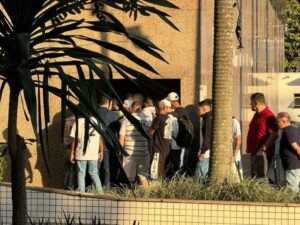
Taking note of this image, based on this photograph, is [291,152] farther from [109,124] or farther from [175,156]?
[109,124]

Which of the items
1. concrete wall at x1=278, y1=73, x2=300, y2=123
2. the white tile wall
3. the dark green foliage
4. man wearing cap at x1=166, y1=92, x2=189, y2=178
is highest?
the dark green foliage

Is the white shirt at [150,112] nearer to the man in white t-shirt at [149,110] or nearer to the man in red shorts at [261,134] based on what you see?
the man in white t-shirt at [149,110]

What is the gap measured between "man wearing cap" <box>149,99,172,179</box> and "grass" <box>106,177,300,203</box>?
2.51 metres

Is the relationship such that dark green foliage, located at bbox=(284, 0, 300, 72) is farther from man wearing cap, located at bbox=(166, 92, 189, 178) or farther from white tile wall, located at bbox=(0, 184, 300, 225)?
white tile wall, located at bbox=(0, 184, 300, 225)

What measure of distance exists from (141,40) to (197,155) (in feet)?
28.4

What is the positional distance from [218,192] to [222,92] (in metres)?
1.35

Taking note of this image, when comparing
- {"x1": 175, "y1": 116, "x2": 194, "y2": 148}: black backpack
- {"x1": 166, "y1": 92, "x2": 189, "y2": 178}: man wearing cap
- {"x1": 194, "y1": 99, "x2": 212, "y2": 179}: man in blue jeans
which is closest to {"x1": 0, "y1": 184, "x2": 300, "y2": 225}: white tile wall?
{"x1": 194, "y1": 99, "x2": 212, "y2": 179}: man in blue jeans

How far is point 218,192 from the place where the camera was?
10.6m

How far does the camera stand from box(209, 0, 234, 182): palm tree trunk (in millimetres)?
11102

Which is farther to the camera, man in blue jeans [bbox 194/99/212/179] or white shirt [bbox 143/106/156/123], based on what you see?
white shirt [bbox 143/106/156/123]

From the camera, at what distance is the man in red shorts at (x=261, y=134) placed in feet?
44.6

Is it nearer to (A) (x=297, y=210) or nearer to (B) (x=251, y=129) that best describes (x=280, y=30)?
(B) (x=251, y=129)

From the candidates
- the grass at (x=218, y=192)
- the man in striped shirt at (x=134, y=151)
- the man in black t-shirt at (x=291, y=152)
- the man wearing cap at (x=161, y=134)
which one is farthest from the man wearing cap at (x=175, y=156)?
the grass at (x=218, y=192)

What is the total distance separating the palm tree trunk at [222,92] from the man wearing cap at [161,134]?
2.28 meters
